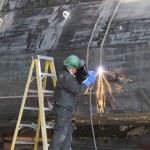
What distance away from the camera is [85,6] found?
23.3ft

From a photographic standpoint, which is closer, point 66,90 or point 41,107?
point 66,90

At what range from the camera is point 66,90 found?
19.9 ft

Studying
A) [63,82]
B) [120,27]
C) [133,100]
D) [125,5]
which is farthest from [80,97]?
[125,5]

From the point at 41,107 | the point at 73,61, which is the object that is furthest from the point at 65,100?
the point at 73,61

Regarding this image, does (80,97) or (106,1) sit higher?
(106,1)

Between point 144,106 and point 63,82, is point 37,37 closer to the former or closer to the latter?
point 63,82

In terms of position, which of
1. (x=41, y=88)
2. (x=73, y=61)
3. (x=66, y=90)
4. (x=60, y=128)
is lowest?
(x=60, y=128)

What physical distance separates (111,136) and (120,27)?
2099 mm

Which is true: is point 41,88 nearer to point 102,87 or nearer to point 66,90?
point 66,90

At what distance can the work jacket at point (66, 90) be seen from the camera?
600 cm

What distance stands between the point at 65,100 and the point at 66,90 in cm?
16

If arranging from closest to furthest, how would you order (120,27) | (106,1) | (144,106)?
(144,106) < (120,27) < (106,1)

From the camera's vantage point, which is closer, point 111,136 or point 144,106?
point 144,106

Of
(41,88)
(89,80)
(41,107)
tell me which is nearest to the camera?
(89,80)
